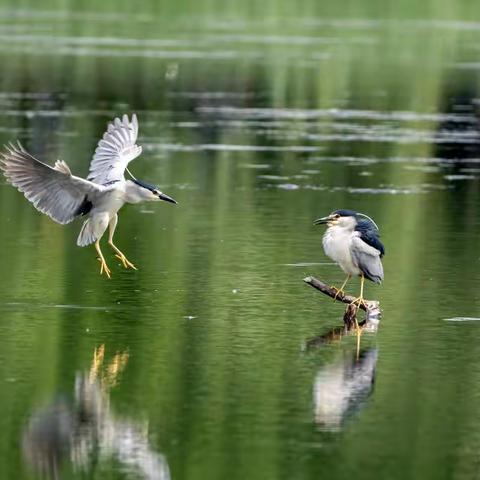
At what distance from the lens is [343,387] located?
11906mm

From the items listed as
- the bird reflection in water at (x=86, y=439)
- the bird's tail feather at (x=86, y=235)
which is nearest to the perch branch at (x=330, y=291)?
the bird's tail feather at (x=86, y=235)

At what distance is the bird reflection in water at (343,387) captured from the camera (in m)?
11.2

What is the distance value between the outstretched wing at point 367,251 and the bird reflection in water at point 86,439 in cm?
302

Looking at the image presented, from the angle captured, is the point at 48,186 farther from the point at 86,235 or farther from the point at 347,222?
the point at 347,222

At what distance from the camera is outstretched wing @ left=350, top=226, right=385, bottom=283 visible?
1408 centimetres

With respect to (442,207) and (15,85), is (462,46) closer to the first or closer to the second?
(15,85)

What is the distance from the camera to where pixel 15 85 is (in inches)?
1406

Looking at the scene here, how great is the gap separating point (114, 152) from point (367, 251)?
253 centimetres

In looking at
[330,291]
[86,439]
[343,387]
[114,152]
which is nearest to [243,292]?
[330,291]

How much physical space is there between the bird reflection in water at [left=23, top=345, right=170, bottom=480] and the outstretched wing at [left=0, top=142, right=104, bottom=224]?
8.73 ft

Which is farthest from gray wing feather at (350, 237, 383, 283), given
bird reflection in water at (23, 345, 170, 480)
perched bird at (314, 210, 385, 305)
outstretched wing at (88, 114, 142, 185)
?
bird reflection in water at (23, 345, 170, 480)

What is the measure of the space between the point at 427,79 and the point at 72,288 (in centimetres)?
2457

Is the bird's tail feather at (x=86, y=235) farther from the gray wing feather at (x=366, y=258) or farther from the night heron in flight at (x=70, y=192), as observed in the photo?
the gray wing feather at (x=366, y=258)

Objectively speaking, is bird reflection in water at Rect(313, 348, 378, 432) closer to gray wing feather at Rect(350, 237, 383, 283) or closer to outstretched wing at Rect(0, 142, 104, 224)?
gray wing feather at Rect(350, 237, 383, 283)
